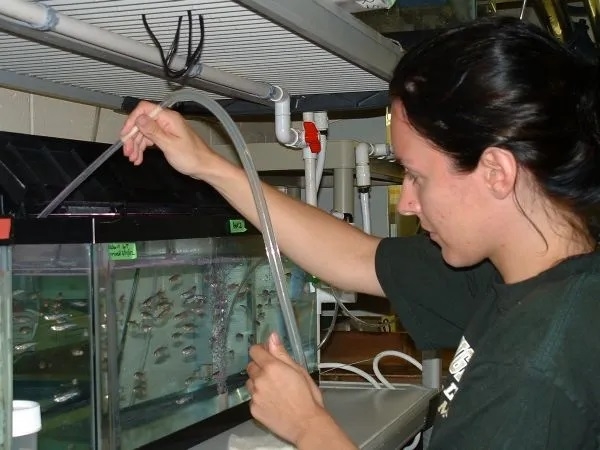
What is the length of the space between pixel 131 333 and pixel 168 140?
1.00 ft

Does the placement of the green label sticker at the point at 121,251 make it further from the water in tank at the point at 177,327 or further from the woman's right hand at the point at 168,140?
the woman's right hand at the point at 168,140

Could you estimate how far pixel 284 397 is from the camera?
1.04 meters

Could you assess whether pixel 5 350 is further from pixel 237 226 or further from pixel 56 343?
pixel 237 226

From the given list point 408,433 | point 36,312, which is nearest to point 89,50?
point 36,312

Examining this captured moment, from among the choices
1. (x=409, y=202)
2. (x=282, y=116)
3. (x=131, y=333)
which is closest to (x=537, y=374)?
(x=409, y=202)

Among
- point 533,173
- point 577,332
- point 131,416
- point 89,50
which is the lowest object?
point 131,416

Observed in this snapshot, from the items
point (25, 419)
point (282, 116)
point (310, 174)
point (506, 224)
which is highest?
point (282, 116)

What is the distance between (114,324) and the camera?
1146mm

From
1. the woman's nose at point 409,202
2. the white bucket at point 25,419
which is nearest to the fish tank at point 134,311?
the white bucket at point 25,419

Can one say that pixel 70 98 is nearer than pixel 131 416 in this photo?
No

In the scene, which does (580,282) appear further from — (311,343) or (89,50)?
(311,343)

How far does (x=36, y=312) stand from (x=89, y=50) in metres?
0.38

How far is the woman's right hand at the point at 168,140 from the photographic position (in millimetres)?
1220

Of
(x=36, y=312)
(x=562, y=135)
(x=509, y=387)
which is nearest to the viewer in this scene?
(x=509, y=387)
